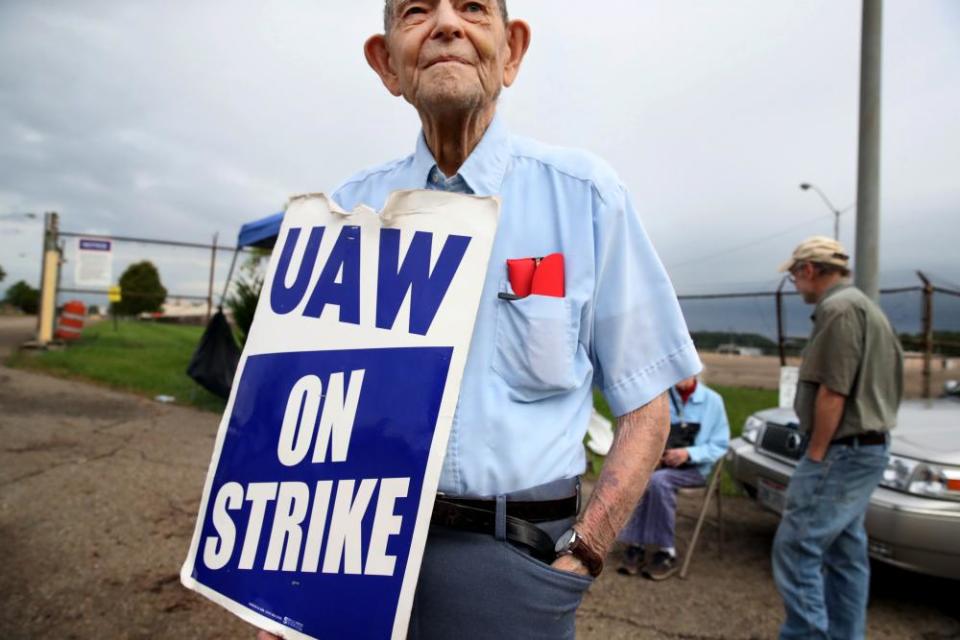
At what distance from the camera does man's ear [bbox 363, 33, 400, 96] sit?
1391 millimetres

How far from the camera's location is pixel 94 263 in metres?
11.1

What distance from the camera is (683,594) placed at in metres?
3.56

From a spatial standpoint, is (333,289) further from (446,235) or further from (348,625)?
(348,625)

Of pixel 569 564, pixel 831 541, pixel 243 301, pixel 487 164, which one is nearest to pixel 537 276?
pixel 487 164

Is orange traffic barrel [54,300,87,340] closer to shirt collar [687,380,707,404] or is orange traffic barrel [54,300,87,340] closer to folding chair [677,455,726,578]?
shirt collar [687,380,707,404]

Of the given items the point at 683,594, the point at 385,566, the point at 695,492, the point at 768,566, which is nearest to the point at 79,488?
the point at 683,594

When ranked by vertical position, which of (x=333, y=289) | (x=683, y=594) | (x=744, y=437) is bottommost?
(x=683, y=594)

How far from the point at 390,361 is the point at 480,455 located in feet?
0.74

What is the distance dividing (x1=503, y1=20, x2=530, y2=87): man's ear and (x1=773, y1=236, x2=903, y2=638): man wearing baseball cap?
6.95 ft

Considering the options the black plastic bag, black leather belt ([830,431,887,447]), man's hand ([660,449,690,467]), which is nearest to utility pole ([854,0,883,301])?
man's hand ([660,449,690,467])

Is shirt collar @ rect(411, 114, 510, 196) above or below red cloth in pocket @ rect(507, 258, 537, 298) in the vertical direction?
above

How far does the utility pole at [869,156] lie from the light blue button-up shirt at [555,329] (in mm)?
3944

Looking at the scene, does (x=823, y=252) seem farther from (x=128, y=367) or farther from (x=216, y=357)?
(x=128, y=367)

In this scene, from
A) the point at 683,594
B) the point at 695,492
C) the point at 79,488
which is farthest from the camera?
the point at 695,492
